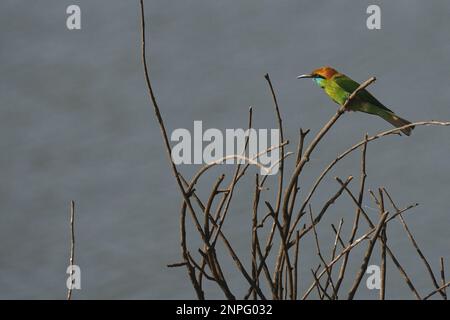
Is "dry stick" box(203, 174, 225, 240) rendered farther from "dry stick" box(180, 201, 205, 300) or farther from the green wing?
the green wing

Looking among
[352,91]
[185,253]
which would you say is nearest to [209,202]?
[185,253]

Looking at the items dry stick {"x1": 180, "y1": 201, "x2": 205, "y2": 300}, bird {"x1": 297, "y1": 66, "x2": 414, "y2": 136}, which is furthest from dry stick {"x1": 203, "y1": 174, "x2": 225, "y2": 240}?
bird {"x1": 297, "y1": 66, "x2": 414, "y2": 136}

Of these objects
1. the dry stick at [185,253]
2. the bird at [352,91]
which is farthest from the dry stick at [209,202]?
the bird at [352,91]

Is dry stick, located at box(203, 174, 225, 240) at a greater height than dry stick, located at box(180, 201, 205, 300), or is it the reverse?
dry stick, located at box(203, 174, 225, 240)

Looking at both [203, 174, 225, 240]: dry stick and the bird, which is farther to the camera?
the bird

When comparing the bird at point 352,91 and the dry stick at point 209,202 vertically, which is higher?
the bird at point 352,91

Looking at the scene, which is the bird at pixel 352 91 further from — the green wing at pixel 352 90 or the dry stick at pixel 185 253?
the dry stick at pixel 185 253

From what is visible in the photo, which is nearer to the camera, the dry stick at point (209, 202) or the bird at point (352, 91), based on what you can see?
the dry stick at point (209, 202)

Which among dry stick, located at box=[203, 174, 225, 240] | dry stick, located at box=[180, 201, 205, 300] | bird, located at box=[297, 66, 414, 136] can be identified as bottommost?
dry stick, located at box=[180, 201, 205, 300]

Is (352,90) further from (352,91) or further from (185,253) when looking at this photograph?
(185,253)
